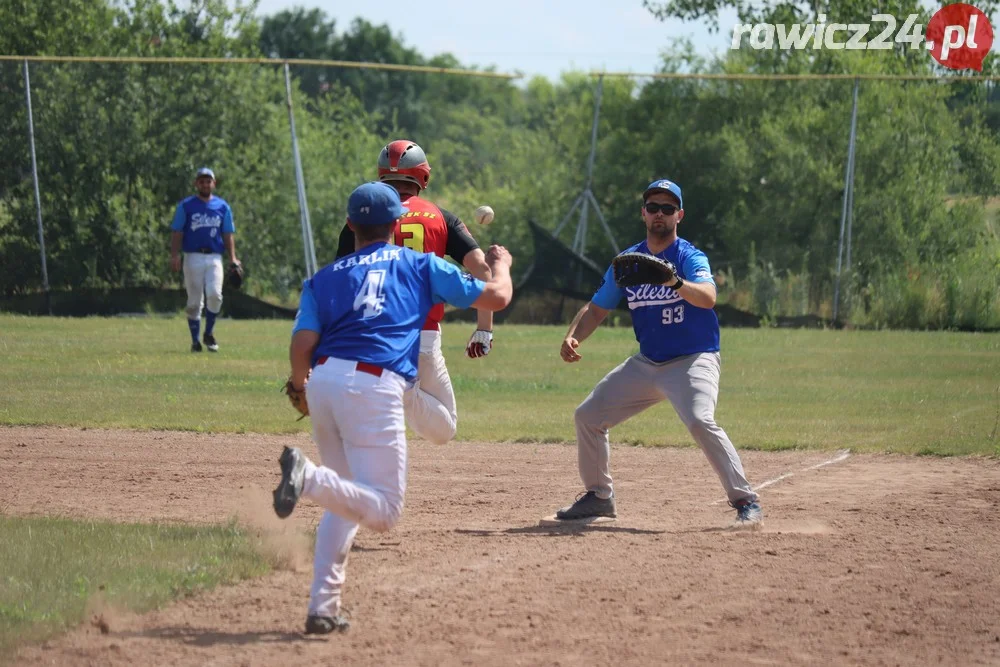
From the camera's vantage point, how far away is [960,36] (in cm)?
2956

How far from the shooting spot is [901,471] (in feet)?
32.9

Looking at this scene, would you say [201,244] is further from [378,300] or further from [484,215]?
[378,300]

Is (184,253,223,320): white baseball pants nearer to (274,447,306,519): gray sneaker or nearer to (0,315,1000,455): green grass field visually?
(0,315,1000,455): green grass field

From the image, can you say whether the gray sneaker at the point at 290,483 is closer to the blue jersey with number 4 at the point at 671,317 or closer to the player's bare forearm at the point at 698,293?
the player's bare forearm at the point at 698,293

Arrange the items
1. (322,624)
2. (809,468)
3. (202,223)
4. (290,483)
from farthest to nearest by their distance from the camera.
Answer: (202,223) < (809,468) < (322,624) < (290,483)

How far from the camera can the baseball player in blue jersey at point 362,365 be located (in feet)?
17.5

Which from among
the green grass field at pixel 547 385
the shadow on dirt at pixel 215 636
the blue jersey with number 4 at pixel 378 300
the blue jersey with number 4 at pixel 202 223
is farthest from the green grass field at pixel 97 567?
the blue jersey with number 4 at pixel 202 223

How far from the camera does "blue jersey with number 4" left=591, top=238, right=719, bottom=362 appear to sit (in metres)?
7.78

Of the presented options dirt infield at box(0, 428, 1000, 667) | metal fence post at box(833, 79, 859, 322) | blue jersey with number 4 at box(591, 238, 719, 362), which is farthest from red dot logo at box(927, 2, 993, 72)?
blue jersey with number 4 at box(591, 238, 719, 362)

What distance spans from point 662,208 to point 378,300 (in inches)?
108

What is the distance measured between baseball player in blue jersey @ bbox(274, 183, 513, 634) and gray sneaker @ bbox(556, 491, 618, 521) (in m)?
2.57

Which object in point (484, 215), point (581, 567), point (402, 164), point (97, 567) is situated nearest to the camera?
point (97, 567)

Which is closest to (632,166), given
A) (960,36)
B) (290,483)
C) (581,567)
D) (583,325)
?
(960,36)

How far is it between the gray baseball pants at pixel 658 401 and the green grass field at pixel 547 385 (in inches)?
143
